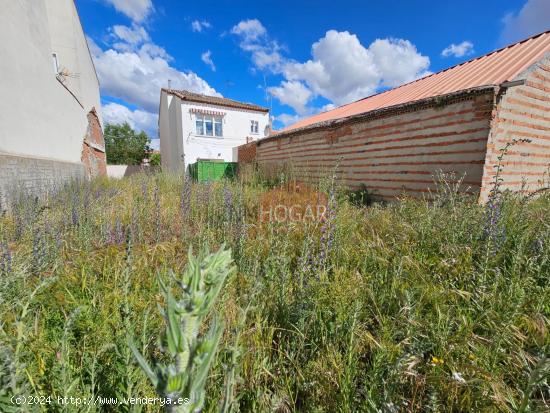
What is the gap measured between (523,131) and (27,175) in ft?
Result: 31.5

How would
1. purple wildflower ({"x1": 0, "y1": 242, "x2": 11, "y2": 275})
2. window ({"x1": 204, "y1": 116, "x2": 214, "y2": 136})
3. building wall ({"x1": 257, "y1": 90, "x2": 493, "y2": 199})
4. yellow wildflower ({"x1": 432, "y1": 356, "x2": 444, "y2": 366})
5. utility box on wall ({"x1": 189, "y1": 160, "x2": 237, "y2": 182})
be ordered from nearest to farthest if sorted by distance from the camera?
yellow wildflower ({"x1": 432, "y1": 356, "x2": 444, "y2": 366}), purple wildflower ({"x1": 0, "y1": 242, "x2": 11, "y2": 275}), building wall ({"x1": 257, "y1": 90, "x2": 493, "y2": 199}), utility box on wall ({"x1": 189, "y1": 160, "x2": 237, "y2": 182}), window ({"x1": 204, "y1": 116, "x2": 214, "y2": 136})

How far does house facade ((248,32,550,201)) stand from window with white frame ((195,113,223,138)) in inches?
567

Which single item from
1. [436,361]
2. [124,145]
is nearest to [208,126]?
[436,361]

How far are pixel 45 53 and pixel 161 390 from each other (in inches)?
370

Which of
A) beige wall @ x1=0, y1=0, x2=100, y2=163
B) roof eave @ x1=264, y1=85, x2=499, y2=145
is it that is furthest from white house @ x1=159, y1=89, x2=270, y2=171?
roof eave @ x1=264, y1=85, x2=499, y2=145

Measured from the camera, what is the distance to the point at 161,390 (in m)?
0.41

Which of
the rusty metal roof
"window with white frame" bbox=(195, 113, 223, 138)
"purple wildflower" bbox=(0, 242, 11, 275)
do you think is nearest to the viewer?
"purple wildflower" bbox=(0, 242, 11, 275)

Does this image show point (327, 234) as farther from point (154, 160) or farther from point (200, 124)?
point (154, 160)

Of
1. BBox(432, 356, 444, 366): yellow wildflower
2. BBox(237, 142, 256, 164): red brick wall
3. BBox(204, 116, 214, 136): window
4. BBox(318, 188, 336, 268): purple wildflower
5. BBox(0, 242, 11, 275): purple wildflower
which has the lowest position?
BBox(432, 356, 444, 366): yellow wildflower

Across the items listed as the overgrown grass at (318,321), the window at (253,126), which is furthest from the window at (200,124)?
the overgrown grass at (318,321)

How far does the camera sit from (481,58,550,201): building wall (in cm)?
377

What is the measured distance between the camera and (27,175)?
483 centimetres

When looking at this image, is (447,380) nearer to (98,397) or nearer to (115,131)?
(98,397)

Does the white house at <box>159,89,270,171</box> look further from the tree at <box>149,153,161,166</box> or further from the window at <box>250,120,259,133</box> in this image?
the tree at <box>149,153,161,166</box>
